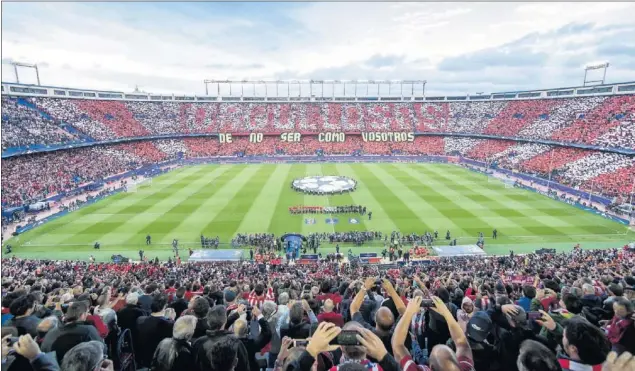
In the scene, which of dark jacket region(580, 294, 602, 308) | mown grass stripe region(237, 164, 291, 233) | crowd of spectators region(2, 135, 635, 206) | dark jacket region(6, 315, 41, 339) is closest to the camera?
dark jacket region(6, 315, 41, 339)

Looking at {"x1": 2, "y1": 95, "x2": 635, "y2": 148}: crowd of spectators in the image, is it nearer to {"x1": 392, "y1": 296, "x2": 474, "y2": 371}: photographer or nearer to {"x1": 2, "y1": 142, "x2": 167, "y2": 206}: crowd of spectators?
{"x1": 2, "y1": 142, "x2": 167, "y2": 206}: crowd of spectators

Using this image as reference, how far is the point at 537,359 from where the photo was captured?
3775mm

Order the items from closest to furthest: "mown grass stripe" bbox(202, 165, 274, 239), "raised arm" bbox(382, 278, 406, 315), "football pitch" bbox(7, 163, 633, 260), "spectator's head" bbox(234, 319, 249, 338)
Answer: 1. "spectator's head" bbox(234, 319, 249, 338)
2. "raised arm" bbox(382, 278, 406, 315)
3. "football pitch" bbox(7, 163, 633, 260)
4. "mown grass stripe" bbox(202, 165, 274, 239)

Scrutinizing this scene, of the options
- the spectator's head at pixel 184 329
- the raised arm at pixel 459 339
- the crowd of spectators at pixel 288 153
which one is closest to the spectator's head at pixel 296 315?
the spectator's head at pixel 184 329

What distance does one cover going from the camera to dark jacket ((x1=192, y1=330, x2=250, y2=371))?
15.1 ft

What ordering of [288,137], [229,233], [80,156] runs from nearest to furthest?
[229,233], [80,156], [288,137]

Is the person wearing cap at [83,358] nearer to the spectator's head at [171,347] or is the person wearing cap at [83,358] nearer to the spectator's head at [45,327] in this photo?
the spectator's head at [171,347]

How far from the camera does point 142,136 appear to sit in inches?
2788

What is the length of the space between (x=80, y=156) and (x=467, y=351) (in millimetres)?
63395

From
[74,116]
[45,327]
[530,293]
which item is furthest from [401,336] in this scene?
[74,116]

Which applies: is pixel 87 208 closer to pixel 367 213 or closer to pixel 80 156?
pixel 80 156

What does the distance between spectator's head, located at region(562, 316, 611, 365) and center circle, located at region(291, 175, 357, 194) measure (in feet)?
134

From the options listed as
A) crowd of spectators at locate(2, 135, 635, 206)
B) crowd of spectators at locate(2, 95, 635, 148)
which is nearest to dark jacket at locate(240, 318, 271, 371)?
crowd of spectators at locate(2, 135, 635, 206)

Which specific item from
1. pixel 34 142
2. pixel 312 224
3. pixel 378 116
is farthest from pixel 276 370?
pixel 378 116
